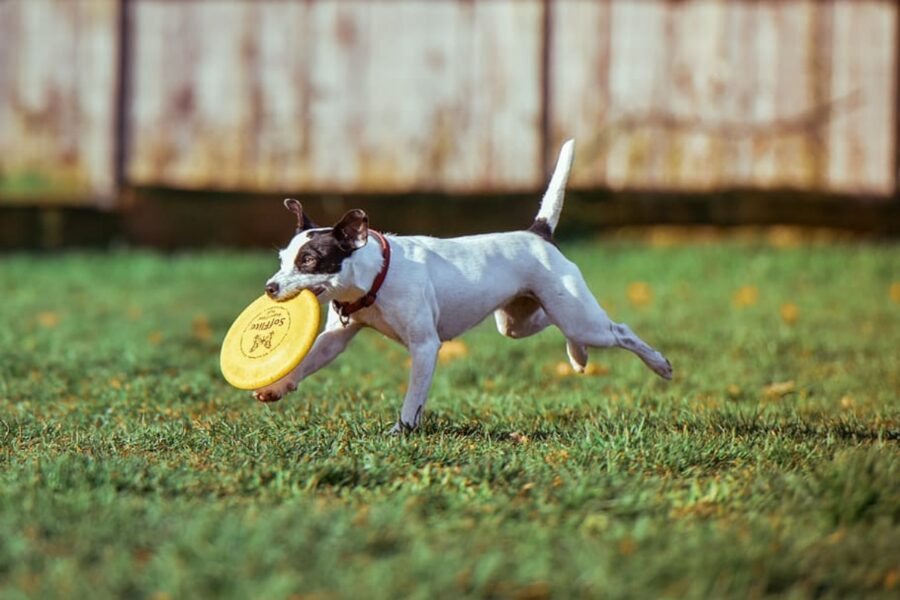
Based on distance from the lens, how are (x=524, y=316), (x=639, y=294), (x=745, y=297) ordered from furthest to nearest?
1. (x=639, y=294)
2. (x=745, y=297)
3. (x=524, y=316)

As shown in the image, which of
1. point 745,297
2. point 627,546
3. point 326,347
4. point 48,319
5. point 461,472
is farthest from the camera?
point 745,297

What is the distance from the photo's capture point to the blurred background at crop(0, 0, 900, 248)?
10703mm

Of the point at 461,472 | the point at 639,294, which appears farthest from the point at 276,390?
the point at 639,294

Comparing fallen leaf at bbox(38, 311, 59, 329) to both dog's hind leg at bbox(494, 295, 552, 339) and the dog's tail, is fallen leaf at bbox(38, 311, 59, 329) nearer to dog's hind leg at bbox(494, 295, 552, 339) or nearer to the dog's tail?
dog's hind leg at bbox(494, 295, 552, 339)

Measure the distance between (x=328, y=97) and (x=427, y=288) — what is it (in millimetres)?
6288

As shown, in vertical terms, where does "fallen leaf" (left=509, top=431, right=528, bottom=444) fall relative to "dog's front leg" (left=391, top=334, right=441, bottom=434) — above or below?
below

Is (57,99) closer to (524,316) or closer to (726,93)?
(726,93)

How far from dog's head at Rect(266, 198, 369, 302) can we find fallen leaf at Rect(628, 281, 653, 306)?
15.6 feet

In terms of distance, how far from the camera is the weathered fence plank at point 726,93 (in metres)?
10.8

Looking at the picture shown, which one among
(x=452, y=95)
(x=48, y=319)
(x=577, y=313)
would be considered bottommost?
(x=48, y=319)

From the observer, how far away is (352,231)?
14.6 ft

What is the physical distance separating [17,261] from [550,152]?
14.5 ft

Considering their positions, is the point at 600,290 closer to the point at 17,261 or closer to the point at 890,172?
the point at 890,172

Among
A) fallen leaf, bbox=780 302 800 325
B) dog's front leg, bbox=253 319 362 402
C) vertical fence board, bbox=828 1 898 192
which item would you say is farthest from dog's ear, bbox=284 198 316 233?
vertical fence board, bbox=828 1 898 192
